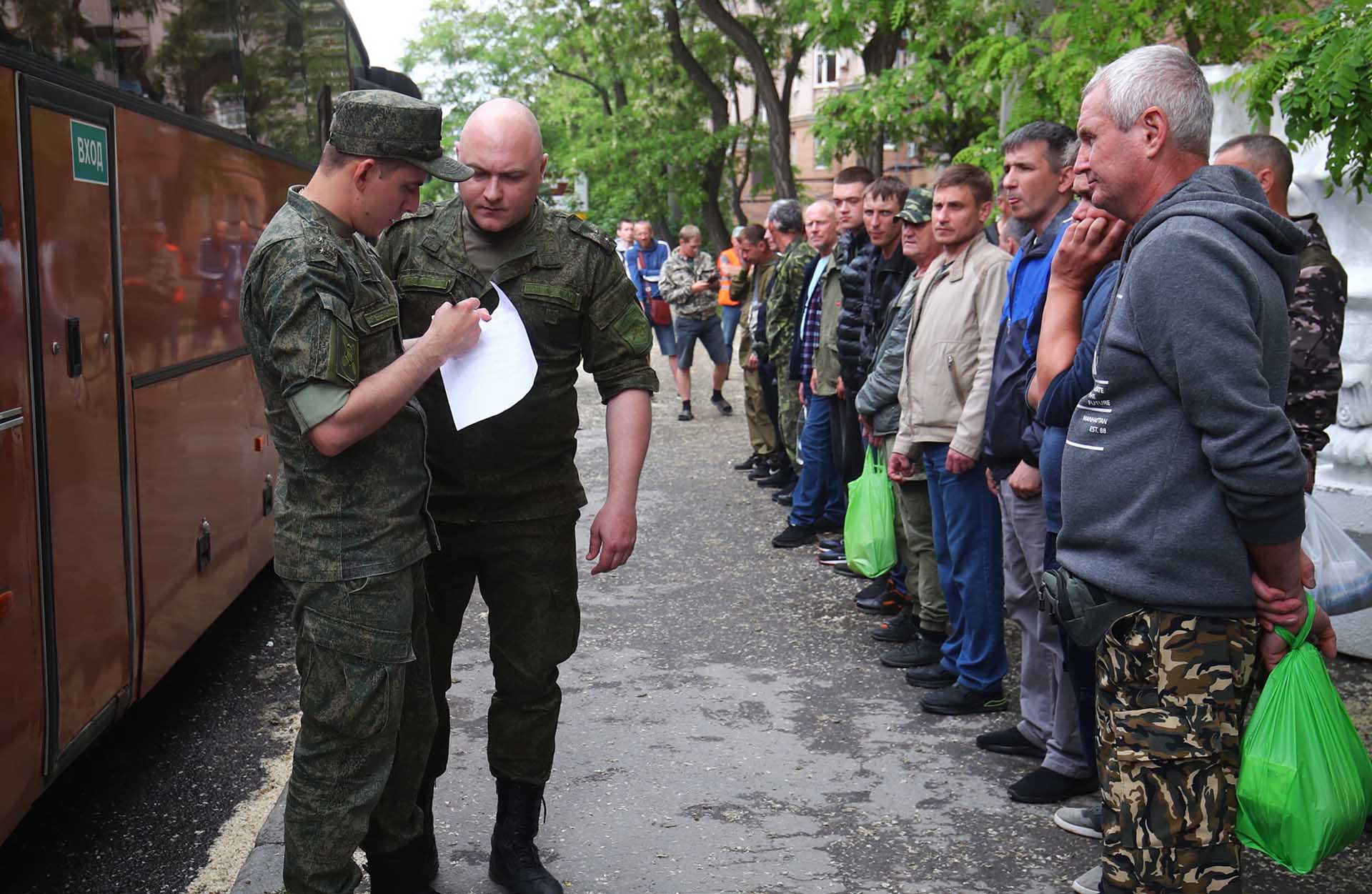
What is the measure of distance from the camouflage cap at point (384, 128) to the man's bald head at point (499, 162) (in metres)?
0.43

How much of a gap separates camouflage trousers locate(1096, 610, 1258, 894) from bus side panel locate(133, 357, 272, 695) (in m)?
3.36

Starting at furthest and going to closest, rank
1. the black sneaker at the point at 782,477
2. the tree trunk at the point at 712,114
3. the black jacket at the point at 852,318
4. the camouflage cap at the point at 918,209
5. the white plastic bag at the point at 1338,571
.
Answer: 1. the tree trunk at the point at 712,114
2. the black sneaker at the point at 782,477
3. the black jacket at the point at 852,318
4. the camouflage cap at the point at 918,209
5. the white plastic bag at the point at 1338,571

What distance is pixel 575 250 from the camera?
3.82m

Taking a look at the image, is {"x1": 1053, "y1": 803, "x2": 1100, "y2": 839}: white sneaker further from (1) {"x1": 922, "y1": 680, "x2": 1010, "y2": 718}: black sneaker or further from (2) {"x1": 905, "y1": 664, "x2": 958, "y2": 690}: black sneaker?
(2) {"x1": 905, "y1": 664, "x2": 958, "y2": 690}: black sneaker

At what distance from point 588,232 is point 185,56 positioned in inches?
113

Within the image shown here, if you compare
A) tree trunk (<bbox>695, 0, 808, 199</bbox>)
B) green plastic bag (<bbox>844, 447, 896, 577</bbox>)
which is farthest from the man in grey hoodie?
tree trunk (<bbox>695, 0, 808, 199</bbox>)

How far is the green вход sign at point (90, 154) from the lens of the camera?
14.2 ft

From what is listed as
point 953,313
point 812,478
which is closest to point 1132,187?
point 953,313

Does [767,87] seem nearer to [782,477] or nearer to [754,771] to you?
[782,477]

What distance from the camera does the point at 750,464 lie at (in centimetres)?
1167

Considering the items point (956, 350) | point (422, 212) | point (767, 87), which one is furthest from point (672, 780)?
point (767, 87)

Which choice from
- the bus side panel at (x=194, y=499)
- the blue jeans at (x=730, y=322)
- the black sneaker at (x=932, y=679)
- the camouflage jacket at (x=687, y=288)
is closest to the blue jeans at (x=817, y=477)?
the black sneaker at (x=932, y=679)

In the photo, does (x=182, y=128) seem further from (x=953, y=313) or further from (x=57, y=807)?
(x=953, y=313)

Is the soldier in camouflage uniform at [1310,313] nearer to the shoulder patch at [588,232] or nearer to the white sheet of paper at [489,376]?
the shoulder patch at [588,232]
